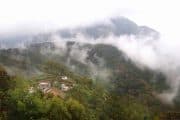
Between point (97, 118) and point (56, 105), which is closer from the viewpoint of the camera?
point (56, 105)

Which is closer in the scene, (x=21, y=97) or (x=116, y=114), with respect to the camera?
(x=21, y=97)

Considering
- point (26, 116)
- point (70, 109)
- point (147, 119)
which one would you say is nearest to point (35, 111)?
point (26, 116)

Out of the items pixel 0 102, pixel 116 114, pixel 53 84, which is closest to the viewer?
pixel 0 102

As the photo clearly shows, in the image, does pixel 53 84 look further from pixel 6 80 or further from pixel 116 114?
pixel 6 80

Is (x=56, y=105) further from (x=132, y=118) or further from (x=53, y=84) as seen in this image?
(x=53, y=84)

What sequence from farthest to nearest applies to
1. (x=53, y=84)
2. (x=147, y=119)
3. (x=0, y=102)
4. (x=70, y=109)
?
1. (x=53, y=84)
2. (x=147, y=119)
3. (x=70, y=109)
4. (x=0, y=102)

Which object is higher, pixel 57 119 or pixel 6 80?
pixel 6 80

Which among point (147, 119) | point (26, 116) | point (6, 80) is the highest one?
point (6, 80)

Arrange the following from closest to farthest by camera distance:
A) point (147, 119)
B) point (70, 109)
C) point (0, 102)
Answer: point (0, 102) < point (70, 109) < point (147, 119)

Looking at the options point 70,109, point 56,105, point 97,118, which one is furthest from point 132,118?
point 56,105
